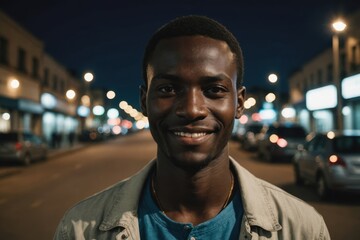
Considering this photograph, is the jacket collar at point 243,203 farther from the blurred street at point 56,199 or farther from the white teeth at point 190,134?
the blurred street at point 56,199

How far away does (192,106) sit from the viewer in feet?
6.70

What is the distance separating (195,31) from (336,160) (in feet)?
30.6

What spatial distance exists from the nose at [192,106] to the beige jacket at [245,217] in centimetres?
42

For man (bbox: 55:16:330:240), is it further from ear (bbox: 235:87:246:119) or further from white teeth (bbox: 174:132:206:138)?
ear (bbox: 235:87:246:119)

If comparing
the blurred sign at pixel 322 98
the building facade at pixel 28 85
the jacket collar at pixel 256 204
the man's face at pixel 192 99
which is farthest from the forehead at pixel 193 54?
the blurred sign at pixel 322 98

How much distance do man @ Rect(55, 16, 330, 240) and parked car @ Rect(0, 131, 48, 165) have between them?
19848 millimetres

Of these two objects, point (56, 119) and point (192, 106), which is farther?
point (56, 119)

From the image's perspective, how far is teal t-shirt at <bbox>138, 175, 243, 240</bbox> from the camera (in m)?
2.03

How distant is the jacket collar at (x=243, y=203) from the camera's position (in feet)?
6.65

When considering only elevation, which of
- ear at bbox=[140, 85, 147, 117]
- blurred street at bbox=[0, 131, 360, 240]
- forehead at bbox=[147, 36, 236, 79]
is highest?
forehead at bbox=[147, 36, 236, 79]

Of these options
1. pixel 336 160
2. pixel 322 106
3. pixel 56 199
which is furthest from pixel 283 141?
pixel 322 106

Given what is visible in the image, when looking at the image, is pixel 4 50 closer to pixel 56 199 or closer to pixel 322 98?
pixel 322 98

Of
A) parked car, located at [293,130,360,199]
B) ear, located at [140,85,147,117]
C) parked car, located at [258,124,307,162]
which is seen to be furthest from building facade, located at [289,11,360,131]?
ear, located at [140,85,147,117]

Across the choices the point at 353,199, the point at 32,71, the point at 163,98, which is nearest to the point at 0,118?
the point at 32,71
